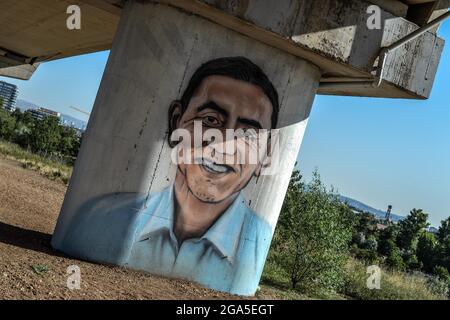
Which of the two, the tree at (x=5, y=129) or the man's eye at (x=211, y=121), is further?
the tree at (x=5, y=129)

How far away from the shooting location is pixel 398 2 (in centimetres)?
865

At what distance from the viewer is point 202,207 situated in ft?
27.3

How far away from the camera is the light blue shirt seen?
7879 millimetres

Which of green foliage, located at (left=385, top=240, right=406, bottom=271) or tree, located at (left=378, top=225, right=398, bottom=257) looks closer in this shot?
green foliage, located at (left=385, top=240, right=406, bottom=271)

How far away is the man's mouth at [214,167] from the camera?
27.1 ft

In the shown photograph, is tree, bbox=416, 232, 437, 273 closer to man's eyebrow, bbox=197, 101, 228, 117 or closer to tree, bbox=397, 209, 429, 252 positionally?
tree, bbox=397, 209, 429, 252

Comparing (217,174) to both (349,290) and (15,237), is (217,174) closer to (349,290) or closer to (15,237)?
(15,237)

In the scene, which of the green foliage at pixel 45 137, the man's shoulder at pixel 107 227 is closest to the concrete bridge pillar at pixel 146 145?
the man's shoulder at pixel 107 227

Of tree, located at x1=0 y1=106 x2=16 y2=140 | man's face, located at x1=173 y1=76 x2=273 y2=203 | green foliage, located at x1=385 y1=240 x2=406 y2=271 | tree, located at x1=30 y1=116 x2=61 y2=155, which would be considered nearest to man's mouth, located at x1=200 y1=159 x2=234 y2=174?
man's face, located at x1=173 y1=76 x2=273 y2=203

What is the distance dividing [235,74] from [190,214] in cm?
229

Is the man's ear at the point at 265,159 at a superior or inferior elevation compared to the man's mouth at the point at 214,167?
superior

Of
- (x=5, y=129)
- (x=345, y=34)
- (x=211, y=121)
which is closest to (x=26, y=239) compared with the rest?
(x=211, y=121)

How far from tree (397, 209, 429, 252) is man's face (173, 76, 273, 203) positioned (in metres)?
39.8

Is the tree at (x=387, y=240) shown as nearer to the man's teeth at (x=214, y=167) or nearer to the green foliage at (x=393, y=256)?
the green foliage at (x=393, y=256)
